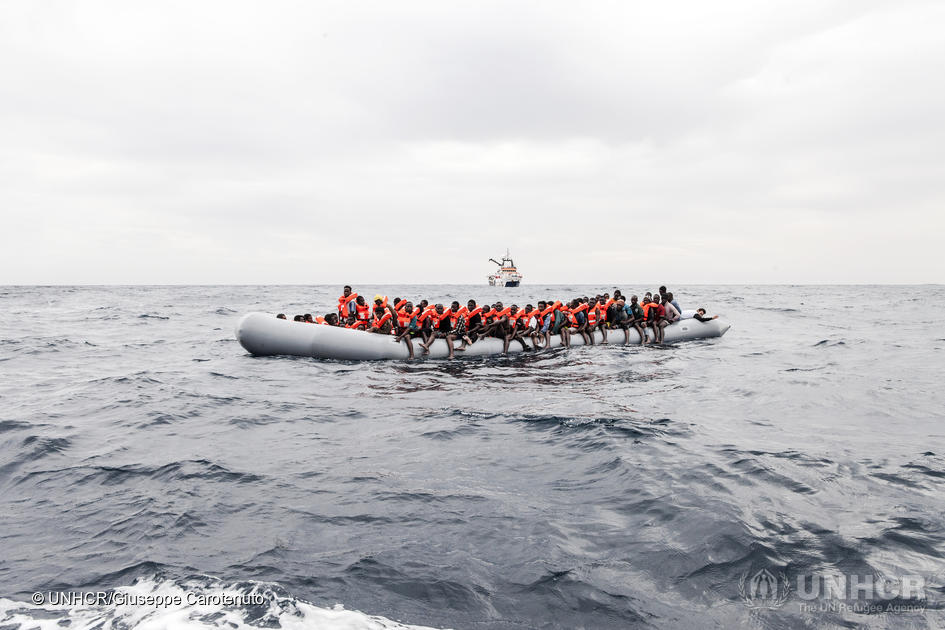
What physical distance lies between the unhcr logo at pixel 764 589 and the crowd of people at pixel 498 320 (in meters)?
10.3

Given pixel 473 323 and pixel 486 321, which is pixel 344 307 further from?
pixel 486 321

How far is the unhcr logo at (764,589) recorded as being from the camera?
347 cm

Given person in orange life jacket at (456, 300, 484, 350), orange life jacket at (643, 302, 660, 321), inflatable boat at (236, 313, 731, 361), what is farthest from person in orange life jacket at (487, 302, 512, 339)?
orange life jacket at (643, 302, 660, 321)

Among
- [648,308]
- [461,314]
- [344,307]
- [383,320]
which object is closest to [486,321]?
[461,314]

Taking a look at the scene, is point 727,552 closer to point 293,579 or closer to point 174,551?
point 293,579

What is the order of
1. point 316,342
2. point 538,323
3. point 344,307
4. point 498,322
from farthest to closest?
point 538,323 < point 344,307 < point 498,322 < point 316,342

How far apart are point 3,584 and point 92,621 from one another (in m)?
0.90

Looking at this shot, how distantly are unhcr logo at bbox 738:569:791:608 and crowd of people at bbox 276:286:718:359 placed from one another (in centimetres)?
1026

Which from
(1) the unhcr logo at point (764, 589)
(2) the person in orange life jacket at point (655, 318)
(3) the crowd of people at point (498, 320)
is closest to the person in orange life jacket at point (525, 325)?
(3) the crowd of people at point (498, 320)

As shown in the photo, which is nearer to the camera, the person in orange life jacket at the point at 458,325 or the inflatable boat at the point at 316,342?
the inflatable boat at the point at 316,342

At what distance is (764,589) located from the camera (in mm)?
3611

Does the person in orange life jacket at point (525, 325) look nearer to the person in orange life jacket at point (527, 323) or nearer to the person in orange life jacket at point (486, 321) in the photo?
the person in orange life jacket at point (527, 323)

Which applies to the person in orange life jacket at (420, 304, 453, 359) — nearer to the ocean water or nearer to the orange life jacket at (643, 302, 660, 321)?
the ocean water

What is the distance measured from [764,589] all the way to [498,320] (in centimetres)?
1109
